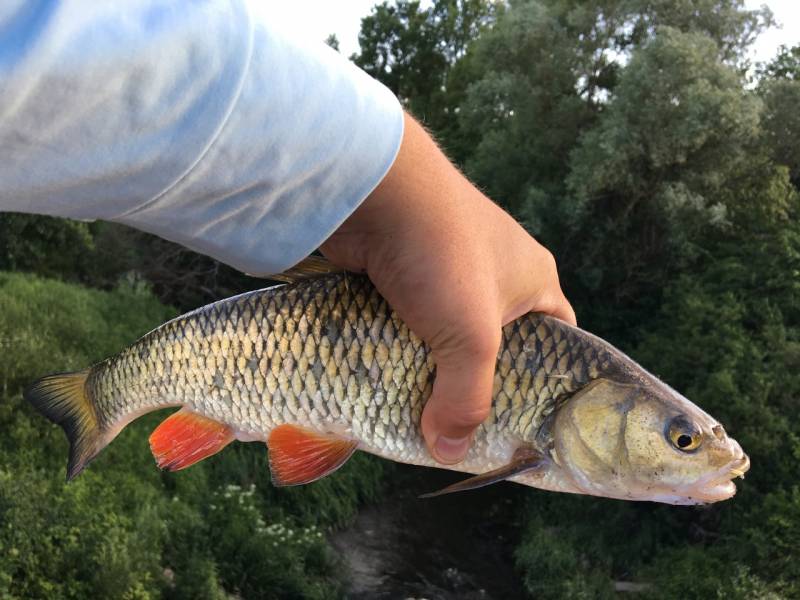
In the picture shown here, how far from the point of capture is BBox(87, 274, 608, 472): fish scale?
1.63 metres

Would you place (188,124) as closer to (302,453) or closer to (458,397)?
(458,397)

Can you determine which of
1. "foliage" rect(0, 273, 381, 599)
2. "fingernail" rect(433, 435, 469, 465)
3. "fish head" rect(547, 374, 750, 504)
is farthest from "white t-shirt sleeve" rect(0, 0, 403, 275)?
"foliage" rect(0, 273, 381, 599)

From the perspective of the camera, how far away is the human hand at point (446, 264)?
1151mm

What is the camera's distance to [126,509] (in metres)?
7.13

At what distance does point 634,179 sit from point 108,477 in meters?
8.14

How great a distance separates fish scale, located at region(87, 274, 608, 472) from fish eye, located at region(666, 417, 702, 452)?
7.9 inches

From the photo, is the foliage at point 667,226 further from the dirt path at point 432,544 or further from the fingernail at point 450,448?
the fingernail at point 450,448

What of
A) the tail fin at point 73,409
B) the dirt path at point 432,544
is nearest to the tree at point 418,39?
the dirt path at point 432,544

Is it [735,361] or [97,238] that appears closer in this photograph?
[735,361]

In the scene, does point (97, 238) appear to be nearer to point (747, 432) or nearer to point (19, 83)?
point (747, 432)

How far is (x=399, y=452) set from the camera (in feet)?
5.60

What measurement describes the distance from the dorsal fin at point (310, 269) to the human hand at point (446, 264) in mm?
186

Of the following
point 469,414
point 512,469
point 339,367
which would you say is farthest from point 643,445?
point 339,367

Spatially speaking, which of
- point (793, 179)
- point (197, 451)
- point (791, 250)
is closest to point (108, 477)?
point (197, 451)
